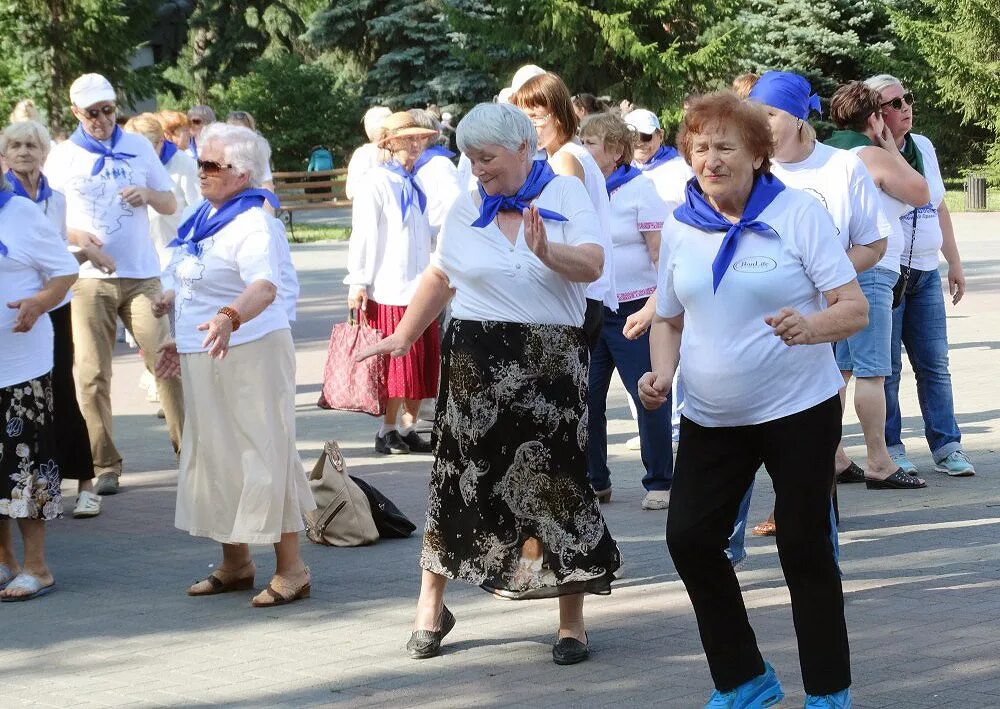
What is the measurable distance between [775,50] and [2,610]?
33.5m

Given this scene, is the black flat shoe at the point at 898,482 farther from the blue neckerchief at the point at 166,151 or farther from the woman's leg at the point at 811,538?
the blue neckerchief at the point at 166,151

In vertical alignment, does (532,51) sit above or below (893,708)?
above

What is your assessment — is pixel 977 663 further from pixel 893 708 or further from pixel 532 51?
pixel 532 51

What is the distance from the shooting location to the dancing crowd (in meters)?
4.46

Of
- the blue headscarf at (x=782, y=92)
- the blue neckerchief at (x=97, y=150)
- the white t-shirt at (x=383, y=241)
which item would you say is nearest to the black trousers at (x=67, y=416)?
the blue neckerchief at (x=97, y=150)

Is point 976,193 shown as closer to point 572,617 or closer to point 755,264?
point 572,617

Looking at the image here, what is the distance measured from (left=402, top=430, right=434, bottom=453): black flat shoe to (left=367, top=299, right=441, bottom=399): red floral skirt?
0.27 m

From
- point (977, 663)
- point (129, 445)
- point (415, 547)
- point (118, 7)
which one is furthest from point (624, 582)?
point (118, 7)

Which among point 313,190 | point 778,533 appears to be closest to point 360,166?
point 778,533

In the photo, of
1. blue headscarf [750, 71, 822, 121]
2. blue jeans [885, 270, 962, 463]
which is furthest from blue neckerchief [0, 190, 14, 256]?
blue jeans [885, 270, 962, 463]

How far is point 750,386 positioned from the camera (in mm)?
4430

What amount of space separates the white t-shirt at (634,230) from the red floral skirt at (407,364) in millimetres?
2349

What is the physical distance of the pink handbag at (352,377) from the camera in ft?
31.9

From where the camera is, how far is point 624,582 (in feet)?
21.1
